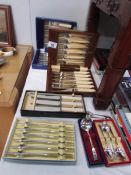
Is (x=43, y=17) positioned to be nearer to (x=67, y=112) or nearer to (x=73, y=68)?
(x=73, y=68)

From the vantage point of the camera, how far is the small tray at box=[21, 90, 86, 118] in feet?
2.08

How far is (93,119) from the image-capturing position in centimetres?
66

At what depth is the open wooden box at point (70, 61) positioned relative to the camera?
2.55ft

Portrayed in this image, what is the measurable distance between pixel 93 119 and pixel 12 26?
2.49 ft

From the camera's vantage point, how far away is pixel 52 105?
674 millimetres

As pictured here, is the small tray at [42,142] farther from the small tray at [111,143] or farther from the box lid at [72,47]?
the box lid at [72,47]

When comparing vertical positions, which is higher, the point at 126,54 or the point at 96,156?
the point at 126,54

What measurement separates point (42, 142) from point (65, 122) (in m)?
A: 0.12

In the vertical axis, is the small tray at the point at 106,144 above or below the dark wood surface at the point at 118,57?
below

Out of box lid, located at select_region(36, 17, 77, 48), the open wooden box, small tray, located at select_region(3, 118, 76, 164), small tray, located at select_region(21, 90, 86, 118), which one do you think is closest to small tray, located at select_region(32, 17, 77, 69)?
box lid, located at select_region(36, 17, 77, 48)

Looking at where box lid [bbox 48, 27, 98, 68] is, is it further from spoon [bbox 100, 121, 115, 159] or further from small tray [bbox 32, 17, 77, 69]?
spoon [bbox 100, 121, 115, 159]

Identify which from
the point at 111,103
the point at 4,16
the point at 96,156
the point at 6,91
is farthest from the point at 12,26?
the point at 96,156

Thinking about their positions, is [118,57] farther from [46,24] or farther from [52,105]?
[46,24]

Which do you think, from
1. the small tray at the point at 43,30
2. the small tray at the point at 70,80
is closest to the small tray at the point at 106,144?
the small tray at the point at 70,80
